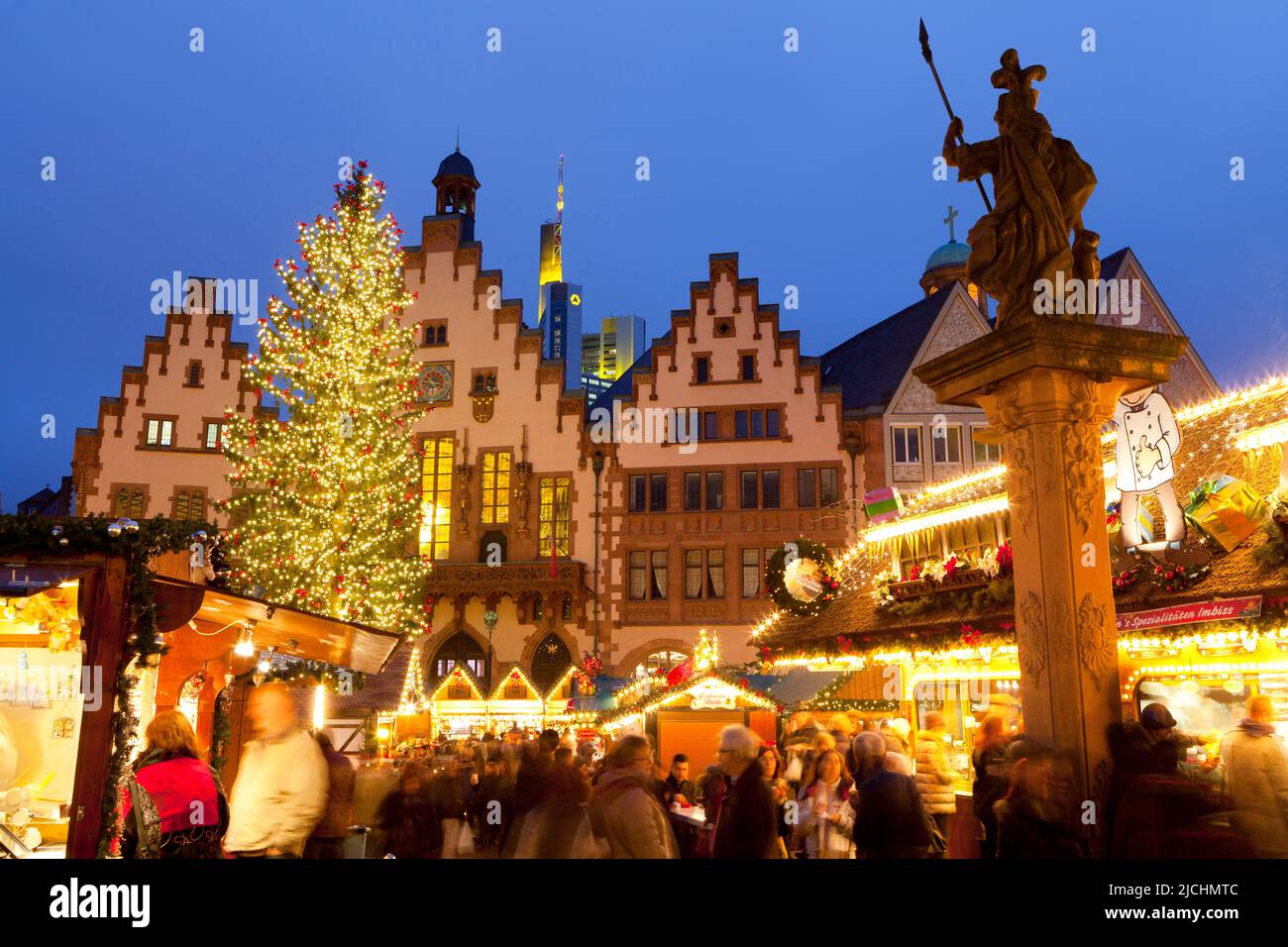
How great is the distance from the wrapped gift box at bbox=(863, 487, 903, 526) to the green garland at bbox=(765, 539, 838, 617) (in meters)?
1.07

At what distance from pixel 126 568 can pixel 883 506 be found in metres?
12.0

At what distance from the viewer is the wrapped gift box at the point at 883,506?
56.5 feet

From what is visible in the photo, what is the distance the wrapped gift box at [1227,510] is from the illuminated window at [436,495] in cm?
2899

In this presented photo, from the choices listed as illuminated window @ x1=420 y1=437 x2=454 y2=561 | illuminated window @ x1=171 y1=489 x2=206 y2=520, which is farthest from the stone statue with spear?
illuminated window @ x1=171 y1=489 x2=206 y2=520

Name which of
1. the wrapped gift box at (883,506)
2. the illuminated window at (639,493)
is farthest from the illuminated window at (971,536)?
the illuminated window at (639,493)

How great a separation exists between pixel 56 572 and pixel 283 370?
711 inches

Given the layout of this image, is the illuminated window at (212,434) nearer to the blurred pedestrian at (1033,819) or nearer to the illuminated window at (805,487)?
the illuminated window at (805,487)

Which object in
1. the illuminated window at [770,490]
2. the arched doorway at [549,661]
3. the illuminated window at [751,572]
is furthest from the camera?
the arched doorway at [549,661]

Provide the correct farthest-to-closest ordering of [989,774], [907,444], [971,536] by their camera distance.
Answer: [907,444]
[971,536]
[989,774]

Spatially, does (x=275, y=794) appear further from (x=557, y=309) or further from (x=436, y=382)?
(x=557, y=309)

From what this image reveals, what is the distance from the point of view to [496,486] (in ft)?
120

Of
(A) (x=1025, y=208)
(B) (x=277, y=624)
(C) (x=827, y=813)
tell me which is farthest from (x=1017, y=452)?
(B) (x=277, y=624)
